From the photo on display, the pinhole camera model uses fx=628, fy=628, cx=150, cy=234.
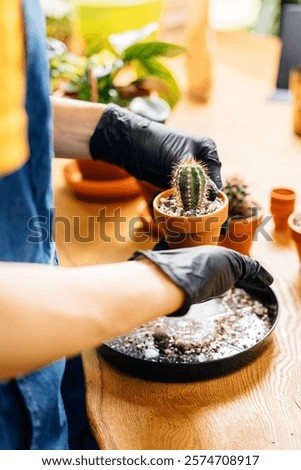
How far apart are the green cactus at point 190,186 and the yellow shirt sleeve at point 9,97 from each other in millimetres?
571

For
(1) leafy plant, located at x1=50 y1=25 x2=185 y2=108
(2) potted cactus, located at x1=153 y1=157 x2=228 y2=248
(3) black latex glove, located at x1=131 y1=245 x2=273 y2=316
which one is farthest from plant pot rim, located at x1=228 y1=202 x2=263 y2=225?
(1) leafy plant, located at x1=50 y1=25 x2=185 y2=108

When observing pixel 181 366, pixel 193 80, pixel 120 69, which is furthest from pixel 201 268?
pixel 193 80

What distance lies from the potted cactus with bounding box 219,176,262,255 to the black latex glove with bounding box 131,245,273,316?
27 centimetres

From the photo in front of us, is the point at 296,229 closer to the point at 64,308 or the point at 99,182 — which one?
the point at 99,182

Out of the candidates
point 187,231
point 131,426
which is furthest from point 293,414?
point 187,231

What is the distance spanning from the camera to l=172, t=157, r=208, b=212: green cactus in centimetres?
108

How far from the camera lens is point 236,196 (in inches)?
51.4

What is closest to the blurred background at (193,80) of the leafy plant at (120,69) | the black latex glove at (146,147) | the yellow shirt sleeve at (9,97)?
the leafy plant at (120,69)

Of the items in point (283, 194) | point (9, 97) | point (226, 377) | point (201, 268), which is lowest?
point (226, 377)

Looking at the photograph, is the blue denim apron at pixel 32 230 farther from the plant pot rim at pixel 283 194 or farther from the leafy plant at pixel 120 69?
the leafy plant at pixel 120 69

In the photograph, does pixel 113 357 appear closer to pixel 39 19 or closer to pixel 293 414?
pixel 293 414

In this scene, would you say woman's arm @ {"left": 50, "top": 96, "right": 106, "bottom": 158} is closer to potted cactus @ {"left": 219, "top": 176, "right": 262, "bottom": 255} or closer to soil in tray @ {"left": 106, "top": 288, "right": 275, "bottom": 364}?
potted cactus @ {"left": 219, "top": 176, "right": 262, "bottom": 255}

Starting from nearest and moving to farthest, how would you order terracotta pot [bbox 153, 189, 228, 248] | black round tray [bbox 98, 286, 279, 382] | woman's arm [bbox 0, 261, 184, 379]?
woman's arm [bbox 0, 261, 184, 379]
black round tray [bbox 98, 286, 279, 382]
terracotta pot [bbox 153, 189, 228, 248]

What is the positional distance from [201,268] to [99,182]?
2.45ft
